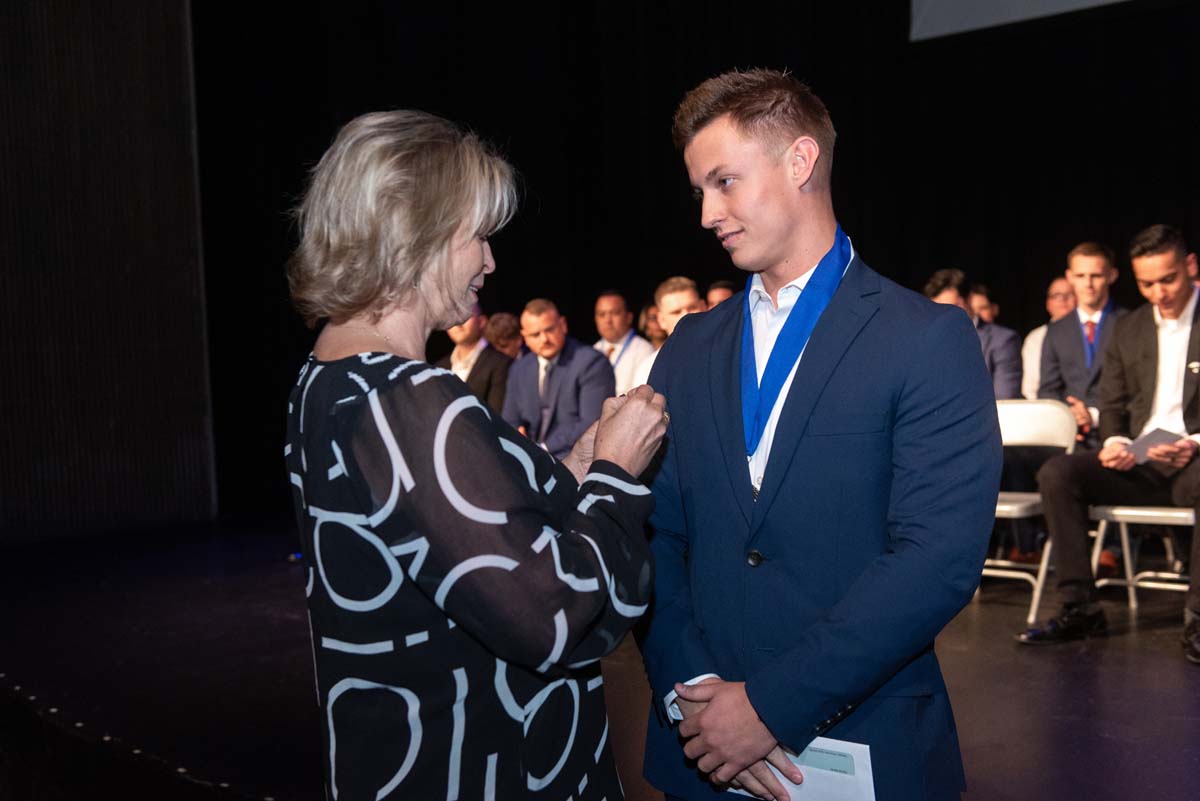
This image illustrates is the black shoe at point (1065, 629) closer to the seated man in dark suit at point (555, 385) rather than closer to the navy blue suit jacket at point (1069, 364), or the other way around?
the navy blue suit jacket at point (1069, 364)

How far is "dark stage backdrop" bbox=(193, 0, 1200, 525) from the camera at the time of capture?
28.3 ft

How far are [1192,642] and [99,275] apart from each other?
294 inches

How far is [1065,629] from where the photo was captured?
14.0ft

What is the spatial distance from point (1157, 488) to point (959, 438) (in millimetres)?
3689

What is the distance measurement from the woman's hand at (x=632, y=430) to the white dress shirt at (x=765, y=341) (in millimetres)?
196

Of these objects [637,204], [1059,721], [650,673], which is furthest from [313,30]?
[650,673]

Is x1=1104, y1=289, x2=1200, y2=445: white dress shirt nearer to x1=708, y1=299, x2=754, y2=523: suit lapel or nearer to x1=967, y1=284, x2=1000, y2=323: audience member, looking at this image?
x1=967, y1=284, x2=1000, y2=323: audience member

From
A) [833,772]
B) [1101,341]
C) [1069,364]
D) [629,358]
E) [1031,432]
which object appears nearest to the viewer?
[833,772]

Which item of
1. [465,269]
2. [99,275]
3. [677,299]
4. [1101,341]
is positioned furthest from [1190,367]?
[99,275]

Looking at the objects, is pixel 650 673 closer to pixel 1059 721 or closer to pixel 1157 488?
pixel 1059 721

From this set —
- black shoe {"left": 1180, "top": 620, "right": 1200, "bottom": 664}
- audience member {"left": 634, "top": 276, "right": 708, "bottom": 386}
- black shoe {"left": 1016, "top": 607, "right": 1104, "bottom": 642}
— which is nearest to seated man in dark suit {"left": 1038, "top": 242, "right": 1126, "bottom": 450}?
black shoe {"left": 1016, "top": 607, "right": 1104, "bottom": 642}

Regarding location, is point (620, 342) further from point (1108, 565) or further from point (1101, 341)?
point (1108, 565)

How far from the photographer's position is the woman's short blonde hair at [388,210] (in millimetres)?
1205

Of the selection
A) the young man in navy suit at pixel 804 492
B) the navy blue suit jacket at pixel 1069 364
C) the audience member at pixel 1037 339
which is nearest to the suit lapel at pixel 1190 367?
the navy blue suit jacket at pixel 1069 364
